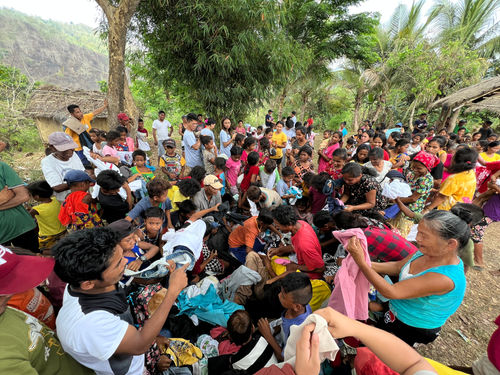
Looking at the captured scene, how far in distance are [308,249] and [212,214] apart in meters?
1.75

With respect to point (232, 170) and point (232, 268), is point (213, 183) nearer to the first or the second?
point (232, 268)

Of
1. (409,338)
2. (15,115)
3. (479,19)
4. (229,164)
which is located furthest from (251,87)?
(479,19)

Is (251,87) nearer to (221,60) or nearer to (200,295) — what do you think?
(221,60)

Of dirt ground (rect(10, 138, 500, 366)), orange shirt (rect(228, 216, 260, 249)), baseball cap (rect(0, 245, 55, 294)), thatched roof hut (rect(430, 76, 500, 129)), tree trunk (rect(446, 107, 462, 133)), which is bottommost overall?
dirt ground (rect(10, 138, 500, 366))

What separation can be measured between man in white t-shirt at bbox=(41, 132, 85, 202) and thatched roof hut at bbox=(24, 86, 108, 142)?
25.6 feet

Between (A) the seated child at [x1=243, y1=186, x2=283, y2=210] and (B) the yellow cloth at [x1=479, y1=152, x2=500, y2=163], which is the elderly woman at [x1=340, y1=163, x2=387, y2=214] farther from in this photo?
(B) the yellow cloth at [x1=479, y1=152, x2=500, y2=163]

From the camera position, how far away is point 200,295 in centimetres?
261

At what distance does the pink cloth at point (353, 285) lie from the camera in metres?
1.88

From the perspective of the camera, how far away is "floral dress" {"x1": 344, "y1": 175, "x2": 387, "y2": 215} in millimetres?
3064

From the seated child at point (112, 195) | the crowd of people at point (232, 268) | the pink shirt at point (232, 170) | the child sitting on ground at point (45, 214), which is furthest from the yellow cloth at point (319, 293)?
the child sitting on ground at point (45, 214)

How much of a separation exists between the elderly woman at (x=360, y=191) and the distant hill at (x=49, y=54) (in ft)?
149

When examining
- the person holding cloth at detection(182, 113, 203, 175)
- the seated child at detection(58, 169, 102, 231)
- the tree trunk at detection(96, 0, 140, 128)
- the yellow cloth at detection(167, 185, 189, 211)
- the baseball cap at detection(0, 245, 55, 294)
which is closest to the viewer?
the baseball cap at detection(0, 245, 55, 294)

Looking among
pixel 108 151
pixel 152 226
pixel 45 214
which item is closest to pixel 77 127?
pixel 108 151

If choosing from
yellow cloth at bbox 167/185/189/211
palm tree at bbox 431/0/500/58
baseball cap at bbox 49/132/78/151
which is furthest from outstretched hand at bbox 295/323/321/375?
palm tree at bbox 431/0/500/58
